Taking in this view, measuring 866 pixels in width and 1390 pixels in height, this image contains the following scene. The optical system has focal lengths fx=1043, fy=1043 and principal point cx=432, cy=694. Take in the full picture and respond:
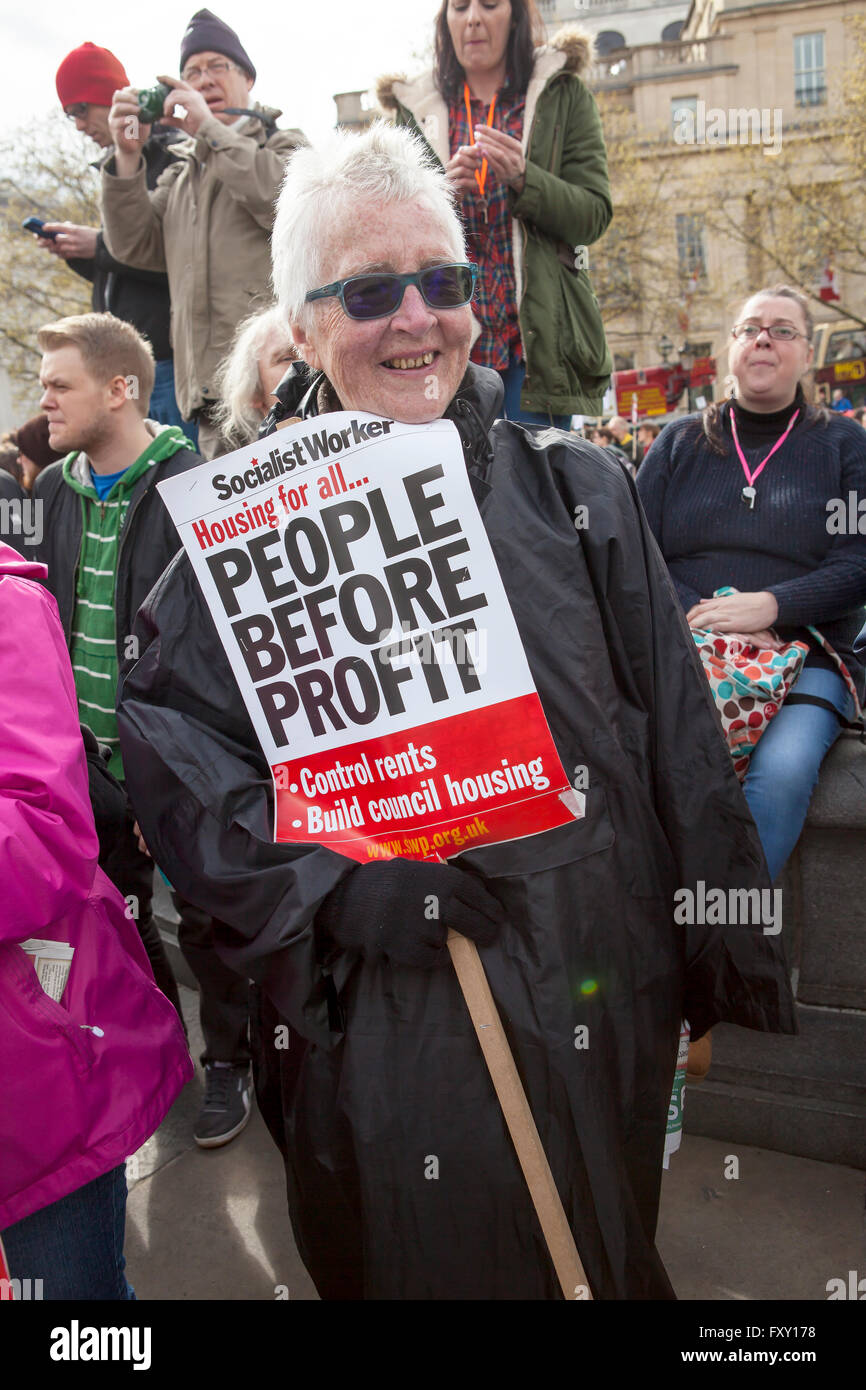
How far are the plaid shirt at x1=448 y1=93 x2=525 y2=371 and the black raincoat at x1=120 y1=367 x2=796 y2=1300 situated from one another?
6.11ft

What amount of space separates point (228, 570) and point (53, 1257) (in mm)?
1223

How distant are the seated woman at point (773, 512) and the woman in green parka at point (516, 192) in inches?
21.1

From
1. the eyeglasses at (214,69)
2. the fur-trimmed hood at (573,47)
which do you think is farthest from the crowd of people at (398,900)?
the eyeglasses at (214,69)

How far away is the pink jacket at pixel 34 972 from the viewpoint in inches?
62.2

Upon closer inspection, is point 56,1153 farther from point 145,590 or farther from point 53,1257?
point 145,590

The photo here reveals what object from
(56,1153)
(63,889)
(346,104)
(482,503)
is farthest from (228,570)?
(346,104)

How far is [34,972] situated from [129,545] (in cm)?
164

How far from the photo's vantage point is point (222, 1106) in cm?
325

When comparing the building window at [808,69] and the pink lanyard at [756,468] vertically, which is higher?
the building window at [808,69]

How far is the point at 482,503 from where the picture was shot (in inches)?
72.0

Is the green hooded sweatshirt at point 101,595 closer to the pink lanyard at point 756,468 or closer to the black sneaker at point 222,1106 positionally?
the black sneaker at point 222,1106

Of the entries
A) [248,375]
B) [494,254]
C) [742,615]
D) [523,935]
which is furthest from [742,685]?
[494,254]

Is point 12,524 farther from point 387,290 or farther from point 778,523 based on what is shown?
point 778,523

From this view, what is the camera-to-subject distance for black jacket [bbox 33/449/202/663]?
303 cm
